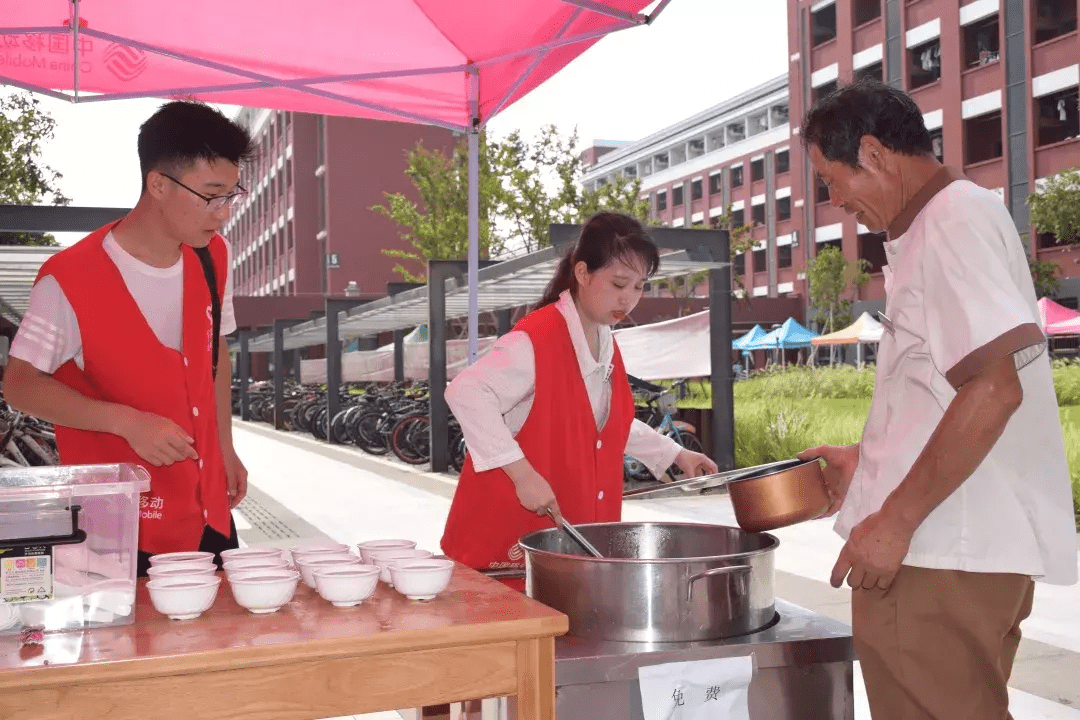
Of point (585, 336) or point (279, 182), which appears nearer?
point (585, 336)

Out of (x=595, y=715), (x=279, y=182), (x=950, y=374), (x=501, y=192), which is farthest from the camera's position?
(x=279, y=182)

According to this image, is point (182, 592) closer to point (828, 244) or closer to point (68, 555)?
point (68, 555)

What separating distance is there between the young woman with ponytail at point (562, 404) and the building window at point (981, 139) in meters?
33.7

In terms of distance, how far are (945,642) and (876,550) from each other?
187mm

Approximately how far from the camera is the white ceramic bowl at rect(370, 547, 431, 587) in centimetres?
200

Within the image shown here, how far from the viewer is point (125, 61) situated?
14.7ft

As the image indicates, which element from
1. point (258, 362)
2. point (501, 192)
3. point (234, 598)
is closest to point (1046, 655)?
point (234, 598)

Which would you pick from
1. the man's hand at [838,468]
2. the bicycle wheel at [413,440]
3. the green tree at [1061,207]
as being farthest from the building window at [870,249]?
the man's hand at [838,468]

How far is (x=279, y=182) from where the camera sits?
49.3 metres

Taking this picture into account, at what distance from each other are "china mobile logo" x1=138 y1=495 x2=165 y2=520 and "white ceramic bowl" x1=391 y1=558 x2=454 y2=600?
0.84m

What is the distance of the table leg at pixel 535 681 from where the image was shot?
1.75m

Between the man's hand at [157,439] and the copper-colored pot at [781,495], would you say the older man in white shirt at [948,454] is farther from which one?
the man's hand at [157,439]

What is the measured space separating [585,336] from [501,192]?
68.6 ft

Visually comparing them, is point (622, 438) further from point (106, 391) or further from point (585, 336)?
point (106, 391)
